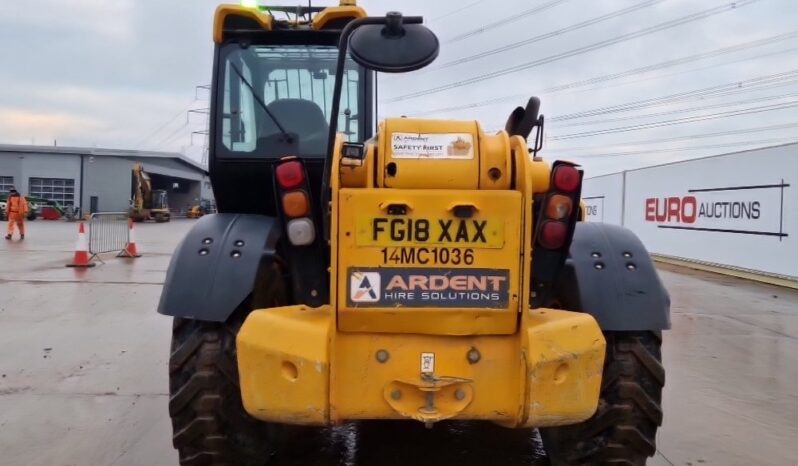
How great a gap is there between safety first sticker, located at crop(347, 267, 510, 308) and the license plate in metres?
0.11

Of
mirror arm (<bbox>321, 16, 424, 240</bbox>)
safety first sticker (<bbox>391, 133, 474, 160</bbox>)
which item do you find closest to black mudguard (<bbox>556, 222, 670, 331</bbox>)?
safety first sticker (<bbox>391, 133, 474, 160</bbox>)

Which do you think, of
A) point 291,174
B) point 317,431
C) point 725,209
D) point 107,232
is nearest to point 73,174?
point 107,232

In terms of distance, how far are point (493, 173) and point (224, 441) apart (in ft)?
5.69

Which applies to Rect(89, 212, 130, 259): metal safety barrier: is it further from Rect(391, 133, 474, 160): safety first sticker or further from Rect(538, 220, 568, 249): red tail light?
Rect(538, 220, 568, 249): red tail light

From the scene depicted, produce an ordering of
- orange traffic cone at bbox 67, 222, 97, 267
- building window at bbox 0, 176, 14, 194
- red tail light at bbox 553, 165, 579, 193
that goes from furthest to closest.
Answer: building window at bbox 0, 176, 14, 194, orange traffic cone at bbox 67, 222, 97, 267, red tail light at bbox 553, 165, 579, 193

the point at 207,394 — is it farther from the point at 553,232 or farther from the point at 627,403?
the point at 627,403

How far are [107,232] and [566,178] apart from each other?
17.9 metres

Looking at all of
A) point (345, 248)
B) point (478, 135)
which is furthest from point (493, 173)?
point (345, 248)

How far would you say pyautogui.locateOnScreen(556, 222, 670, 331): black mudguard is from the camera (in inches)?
120

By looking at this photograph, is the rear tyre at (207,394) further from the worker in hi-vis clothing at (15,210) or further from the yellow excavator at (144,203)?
the yellow excavator at (144,203)

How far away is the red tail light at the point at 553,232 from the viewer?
112 inches

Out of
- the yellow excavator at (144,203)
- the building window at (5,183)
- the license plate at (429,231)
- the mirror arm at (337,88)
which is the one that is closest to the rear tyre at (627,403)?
the license plate at (429,231)

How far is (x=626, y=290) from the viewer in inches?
122

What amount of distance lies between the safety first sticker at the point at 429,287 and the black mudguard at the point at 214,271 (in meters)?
0.71
